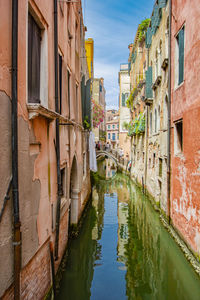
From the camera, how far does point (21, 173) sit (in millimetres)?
3371

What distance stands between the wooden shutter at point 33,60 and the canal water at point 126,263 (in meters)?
4.04

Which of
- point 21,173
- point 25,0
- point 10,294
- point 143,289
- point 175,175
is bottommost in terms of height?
point 143,289

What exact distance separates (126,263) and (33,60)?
5444mm

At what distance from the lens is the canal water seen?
536 centimetres

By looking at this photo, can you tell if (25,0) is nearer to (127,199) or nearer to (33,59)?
(33,59)

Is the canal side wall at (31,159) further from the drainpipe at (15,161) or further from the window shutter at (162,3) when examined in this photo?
the window shutter at (162,3)

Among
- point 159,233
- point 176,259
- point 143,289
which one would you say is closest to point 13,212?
point 143,289

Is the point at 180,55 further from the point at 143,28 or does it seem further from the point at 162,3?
the point at 143,28

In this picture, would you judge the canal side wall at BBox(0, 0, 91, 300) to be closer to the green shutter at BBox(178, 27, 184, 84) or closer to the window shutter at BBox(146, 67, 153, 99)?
the green shutter at BBox(178, 27, 184, 84)

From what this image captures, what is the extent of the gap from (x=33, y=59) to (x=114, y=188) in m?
14.9

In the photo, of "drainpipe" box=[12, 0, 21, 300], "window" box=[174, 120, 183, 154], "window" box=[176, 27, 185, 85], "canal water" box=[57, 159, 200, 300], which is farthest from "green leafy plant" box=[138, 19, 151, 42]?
"drainpipe" box=[12, 0, 21, 300]

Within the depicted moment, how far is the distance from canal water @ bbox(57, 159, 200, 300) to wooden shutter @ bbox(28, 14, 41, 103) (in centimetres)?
404

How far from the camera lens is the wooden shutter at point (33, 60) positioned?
161 inches

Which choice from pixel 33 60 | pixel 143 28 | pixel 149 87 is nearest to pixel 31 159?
pixel 33 60
